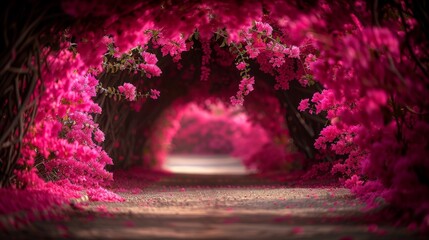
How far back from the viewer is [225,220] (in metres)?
7.18

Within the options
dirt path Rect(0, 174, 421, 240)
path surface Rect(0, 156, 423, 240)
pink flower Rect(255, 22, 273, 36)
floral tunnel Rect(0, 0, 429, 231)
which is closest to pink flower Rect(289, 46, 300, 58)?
floral tunnel Rect(0, 0, 429, 231)

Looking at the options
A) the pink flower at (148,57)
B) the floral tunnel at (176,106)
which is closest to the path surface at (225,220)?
the pink flower at (148,57)

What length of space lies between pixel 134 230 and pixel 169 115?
1870cm

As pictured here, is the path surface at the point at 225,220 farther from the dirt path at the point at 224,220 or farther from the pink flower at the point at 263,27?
the pink flower at the point at 263,27

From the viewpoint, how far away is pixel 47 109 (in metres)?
8.43

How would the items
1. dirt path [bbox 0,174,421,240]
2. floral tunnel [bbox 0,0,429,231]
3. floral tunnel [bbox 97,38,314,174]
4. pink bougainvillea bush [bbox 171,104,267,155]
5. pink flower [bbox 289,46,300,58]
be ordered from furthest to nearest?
pink bougainvillea bush [bbox 171,104,267,155], floral tunnel [bbox 97,38,314,174], pink flower [bbox 289,46,300,58], floral tunnel [bbox 0,0,429,231], dirt path [bbox 0,174,421,240]

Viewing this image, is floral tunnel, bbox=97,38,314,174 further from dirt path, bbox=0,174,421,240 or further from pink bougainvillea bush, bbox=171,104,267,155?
pink bougainvillea bush, bbox=171,104,267,155

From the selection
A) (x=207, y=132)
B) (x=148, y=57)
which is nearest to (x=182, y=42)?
(x=148, y=57)

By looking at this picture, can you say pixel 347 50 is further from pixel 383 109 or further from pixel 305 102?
pixel 305 102

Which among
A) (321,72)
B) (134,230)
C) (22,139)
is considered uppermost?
(321,72)

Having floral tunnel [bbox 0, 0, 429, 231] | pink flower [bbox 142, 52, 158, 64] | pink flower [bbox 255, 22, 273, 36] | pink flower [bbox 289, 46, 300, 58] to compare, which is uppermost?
pink flower [bbox 255, 22, 273, 36]

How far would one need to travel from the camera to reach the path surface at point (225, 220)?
20.1 ft

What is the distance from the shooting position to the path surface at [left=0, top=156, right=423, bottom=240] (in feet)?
20.1

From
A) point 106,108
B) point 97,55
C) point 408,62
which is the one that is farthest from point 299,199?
point 106,108
